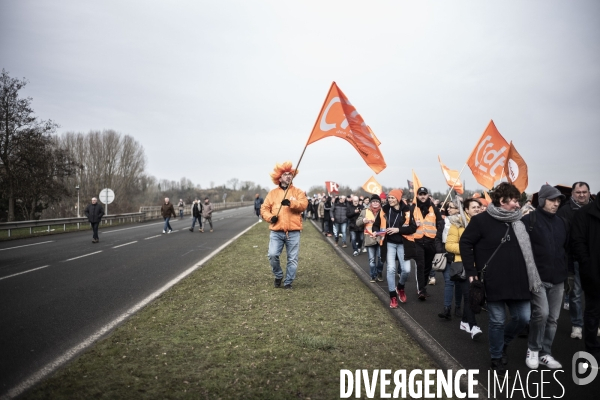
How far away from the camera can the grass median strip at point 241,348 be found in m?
3.63

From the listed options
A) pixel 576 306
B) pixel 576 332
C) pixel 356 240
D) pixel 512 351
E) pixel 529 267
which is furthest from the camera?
pixel 356 240

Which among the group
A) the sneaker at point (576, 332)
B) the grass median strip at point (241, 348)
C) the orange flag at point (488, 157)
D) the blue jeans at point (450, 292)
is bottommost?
the sneaker at point (576, 332)

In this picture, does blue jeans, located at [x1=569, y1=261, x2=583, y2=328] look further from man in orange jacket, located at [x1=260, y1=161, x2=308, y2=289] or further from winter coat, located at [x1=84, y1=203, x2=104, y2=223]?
winter coat, located at [x1=84, y1=203, x2=104, y2=223]

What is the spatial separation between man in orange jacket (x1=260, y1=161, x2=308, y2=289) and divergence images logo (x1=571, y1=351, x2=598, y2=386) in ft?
14.3

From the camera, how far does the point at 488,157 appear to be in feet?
36.4

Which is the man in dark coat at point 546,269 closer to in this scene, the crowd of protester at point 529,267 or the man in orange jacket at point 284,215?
the crowd of protester at point 529,267

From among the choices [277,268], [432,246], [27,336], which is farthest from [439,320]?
[27,336]

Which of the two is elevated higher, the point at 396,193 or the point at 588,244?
the point at 396,193

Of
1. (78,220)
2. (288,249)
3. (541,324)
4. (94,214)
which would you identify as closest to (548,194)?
(541,324)

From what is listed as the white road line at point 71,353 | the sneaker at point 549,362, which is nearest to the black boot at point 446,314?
the sneaker at point 549,362

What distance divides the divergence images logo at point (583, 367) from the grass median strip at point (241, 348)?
137 cm

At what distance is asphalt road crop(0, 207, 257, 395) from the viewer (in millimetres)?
4621

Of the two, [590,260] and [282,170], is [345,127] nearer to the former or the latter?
[282,170]

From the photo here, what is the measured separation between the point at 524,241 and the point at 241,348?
313cm
